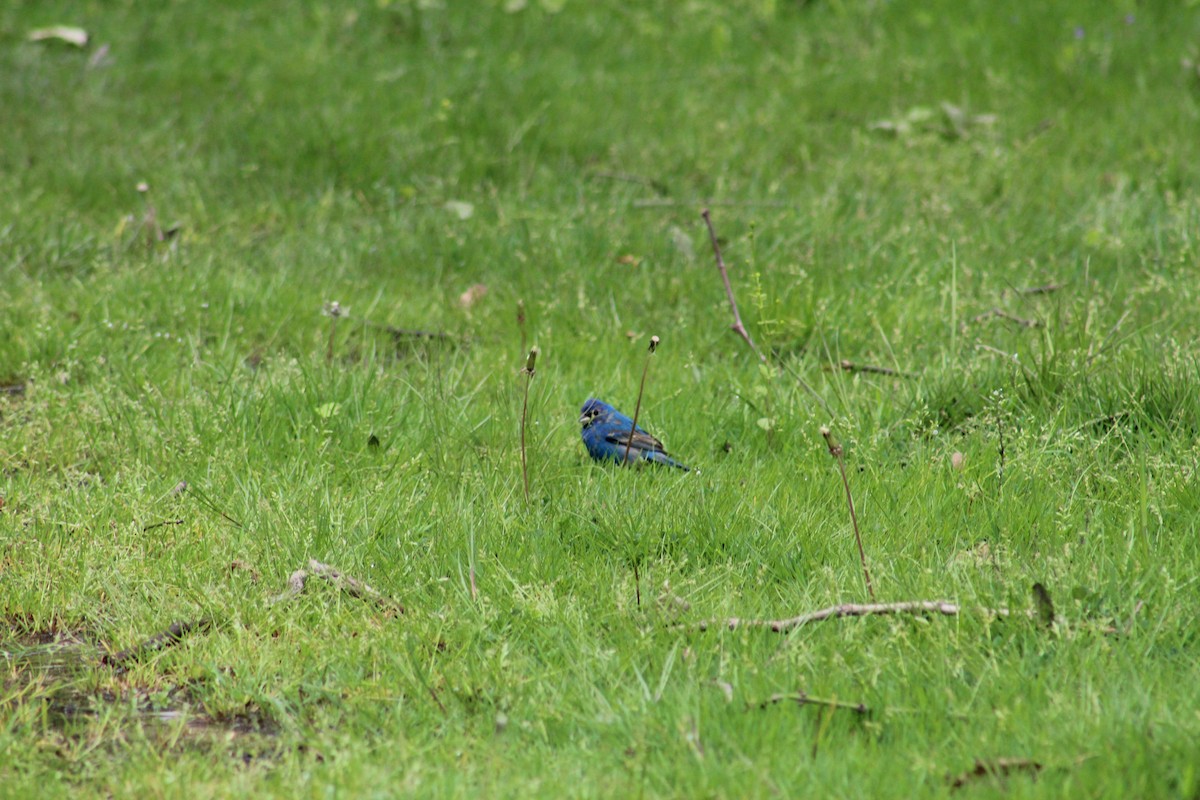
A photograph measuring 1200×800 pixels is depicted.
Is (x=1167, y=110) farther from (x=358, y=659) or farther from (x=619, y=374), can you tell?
(x=358, y=659)

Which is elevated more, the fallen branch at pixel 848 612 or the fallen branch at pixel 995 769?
the fallen branch at pixel 995 769

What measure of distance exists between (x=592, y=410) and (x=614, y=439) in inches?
9.0

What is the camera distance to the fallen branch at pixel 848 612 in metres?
2.97

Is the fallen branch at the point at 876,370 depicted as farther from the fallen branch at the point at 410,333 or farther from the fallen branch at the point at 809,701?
the fallen branch at the point at 809,701

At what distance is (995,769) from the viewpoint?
95.7 inches

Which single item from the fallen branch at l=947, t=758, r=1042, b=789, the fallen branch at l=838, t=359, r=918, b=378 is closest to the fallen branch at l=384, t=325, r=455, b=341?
the fallen branch at l=838, t=359, r=918, b=378

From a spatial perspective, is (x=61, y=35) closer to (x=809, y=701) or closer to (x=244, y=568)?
(x=244, y=568)

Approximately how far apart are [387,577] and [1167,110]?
6.21 m

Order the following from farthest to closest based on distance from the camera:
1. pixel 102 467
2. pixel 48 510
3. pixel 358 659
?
1. pixel 102 467
2. pixel 48 510
3. pixel 358 659

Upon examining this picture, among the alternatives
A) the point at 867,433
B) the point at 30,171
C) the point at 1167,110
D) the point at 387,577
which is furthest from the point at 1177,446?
the point at 30,171

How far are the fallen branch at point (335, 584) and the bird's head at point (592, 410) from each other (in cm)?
120

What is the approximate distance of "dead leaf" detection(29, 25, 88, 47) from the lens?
8430 mm

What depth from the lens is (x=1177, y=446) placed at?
3805 mm

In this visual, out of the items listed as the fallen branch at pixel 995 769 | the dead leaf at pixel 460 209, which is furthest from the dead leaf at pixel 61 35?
the fallen branch at pixel 995 769
